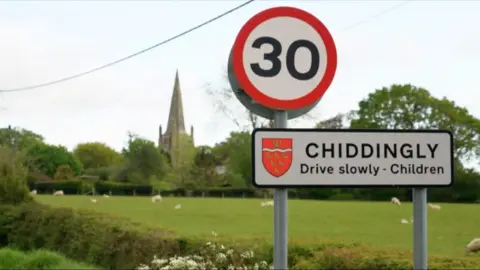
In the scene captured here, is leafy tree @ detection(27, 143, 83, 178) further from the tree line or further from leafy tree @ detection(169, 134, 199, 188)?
leafy tree @ detection(169, 134, 199, 188)

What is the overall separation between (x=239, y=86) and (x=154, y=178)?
325 feet

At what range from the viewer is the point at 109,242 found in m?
15.6

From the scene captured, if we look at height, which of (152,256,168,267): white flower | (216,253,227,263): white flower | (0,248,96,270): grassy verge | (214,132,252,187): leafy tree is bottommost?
(0,248,96,270): grassy verge

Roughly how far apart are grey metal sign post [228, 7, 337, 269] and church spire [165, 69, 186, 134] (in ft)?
454

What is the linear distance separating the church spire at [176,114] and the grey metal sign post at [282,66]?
138 meters

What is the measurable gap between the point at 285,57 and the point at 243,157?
88496 millimetres

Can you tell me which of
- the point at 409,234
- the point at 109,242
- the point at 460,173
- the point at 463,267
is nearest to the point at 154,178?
the point at 460,173

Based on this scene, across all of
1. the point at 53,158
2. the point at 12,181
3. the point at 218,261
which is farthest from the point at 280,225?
the point at 53,158

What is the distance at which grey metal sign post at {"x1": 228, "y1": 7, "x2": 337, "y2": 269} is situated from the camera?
4203 mm

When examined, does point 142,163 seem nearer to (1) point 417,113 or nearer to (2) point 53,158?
(2) point 53,158

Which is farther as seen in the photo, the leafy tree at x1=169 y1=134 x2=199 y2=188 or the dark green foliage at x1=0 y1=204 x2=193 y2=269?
the leafy tree at x1=169 y1=134 x2=199 y2=188

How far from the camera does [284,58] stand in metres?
4.25

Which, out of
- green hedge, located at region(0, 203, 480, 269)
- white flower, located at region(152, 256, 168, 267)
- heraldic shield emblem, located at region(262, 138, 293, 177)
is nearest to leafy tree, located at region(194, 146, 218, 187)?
green hedge, located at region(0, 203, 480, 269)

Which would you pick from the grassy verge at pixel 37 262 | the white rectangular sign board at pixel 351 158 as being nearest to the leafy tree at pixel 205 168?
the grassy verge at pixel 37 262
